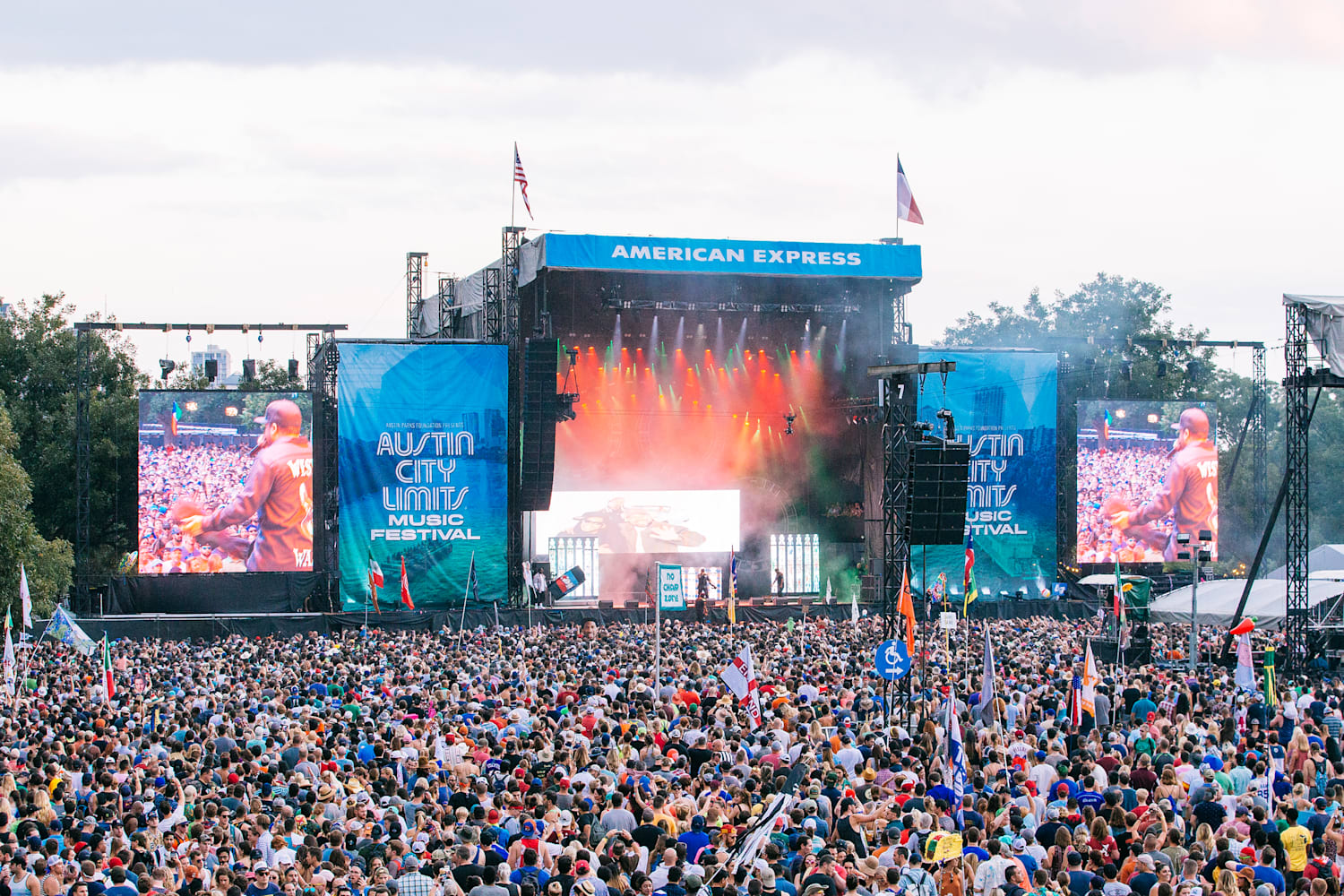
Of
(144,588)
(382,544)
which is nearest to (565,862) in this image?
(382,544)

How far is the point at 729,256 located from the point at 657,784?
89.8 ft

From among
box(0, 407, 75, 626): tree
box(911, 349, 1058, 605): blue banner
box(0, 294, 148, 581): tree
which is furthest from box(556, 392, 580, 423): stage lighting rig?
box(0, 294, 148, 581): tree

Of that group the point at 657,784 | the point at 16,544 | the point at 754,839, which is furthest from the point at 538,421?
the point at 754,839

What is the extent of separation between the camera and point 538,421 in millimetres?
38000

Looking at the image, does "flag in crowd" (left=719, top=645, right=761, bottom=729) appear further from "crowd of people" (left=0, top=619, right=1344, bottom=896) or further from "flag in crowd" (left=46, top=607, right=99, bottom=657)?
"flag in crowd" (left=46, top=607, right=99, bottom=657)

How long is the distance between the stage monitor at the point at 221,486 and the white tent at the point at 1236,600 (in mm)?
20900

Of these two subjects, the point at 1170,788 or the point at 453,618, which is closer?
the point at 1170,788

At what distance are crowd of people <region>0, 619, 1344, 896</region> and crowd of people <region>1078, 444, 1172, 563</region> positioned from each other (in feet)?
66.3

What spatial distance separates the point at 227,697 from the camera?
1928cm

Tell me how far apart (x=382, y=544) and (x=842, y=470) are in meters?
13.5

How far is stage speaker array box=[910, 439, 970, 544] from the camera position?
3041 cm

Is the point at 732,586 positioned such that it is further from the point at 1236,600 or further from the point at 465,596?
the point at 1236,600

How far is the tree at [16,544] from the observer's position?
113 ft

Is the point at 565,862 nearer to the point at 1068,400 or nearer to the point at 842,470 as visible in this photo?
the point at 842,470
